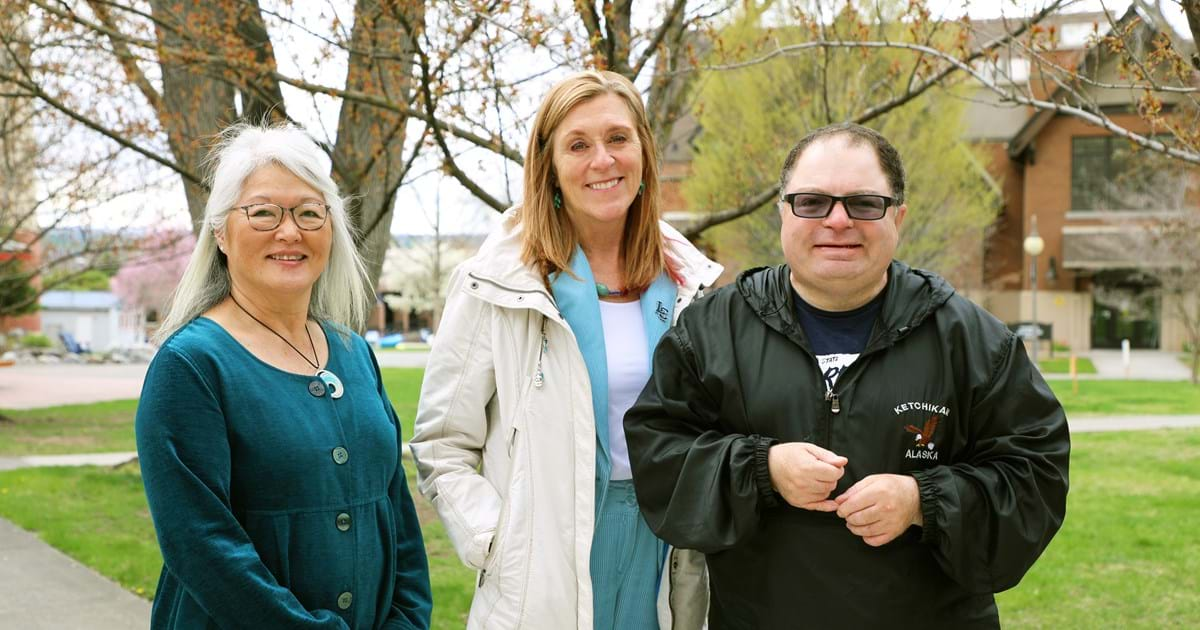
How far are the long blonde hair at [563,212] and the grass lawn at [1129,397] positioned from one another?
1365 cm

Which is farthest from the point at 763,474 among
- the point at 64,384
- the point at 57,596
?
the point at 64,384

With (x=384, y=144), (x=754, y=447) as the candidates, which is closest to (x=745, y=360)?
(x=754, y=447)

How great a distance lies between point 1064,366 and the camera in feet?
88.4

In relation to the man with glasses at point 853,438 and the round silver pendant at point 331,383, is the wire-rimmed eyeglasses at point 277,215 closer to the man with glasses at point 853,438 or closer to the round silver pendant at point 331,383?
the round silver pendant at point 331,383

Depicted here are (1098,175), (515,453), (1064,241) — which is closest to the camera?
(515,453)

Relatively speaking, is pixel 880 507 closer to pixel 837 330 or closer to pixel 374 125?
pixel 837 330

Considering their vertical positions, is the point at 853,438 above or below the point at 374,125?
below

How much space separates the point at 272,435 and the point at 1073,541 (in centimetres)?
711

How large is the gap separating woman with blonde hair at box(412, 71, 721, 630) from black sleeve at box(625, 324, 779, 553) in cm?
30

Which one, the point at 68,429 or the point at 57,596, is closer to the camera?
the point at 57,596

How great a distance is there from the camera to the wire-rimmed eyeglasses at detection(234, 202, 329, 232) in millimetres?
2539

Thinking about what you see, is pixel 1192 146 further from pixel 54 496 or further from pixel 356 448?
pixel 54 496

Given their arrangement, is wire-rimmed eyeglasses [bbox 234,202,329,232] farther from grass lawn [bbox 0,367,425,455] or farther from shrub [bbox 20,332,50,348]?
shrub [bbox 20,332,50,348]

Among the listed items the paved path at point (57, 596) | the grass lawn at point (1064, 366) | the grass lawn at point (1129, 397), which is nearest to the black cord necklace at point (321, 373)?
the paved path at point (57, 596)
